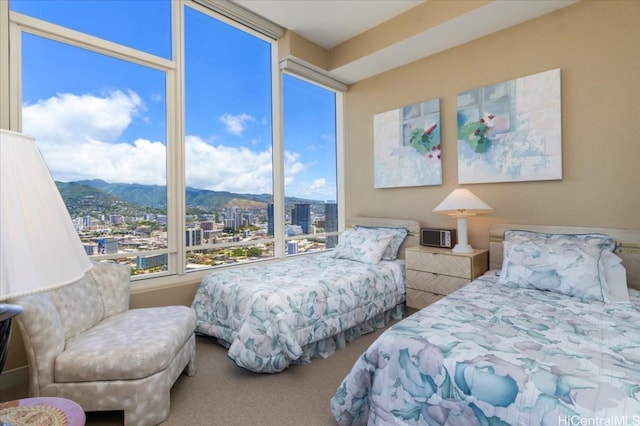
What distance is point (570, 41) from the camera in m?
2.58

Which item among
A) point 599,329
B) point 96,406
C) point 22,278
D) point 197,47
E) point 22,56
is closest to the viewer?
point 22,278

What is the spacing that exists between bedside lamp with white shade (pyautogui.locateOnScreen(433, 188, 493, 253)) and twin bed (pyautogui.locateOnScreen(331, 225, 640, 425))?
72cm

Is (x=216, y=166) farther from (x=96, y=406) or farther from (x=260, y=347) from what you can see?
(x=96, y=406)

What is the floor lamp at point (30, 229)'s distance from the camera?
63 centimetres

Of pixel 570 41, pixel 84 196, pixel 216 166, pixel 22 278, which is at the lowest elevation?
pixel 22 278

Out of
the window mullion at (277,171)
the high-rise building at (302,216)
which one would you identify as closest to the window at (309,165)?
the high-rise building at (302,216)

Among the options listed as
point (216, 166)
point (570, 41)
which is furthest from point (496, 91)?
point (216, 166)

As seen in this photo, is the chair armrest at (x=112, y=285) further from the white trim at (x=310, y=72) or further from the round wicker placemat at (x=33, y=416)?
the white trim at (x=310, y=72)

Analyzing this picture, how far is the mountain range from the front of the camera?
8.11 feet

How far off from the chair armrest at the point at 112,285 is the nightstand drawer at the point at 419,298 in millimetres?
2443

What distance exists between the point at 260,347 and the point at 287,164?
2.41m

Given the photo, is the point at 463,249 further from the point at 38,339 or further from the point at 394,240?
the point at 38,339

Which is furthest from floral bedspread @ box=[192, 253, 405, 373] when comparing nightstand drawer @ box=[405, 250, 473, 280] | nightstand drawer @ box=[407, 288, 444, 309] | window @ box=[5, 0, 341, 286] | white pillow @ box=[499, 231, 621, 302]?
white pillow @ box=[499, 231, 621, 302]

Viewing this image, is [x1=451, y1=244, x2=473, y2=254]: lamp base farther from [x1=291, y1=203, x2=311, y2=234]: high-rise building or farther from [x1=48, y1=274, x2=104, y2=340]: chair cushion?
[x1=48, y1=274, x2=104, y2=340]: chair cushion
